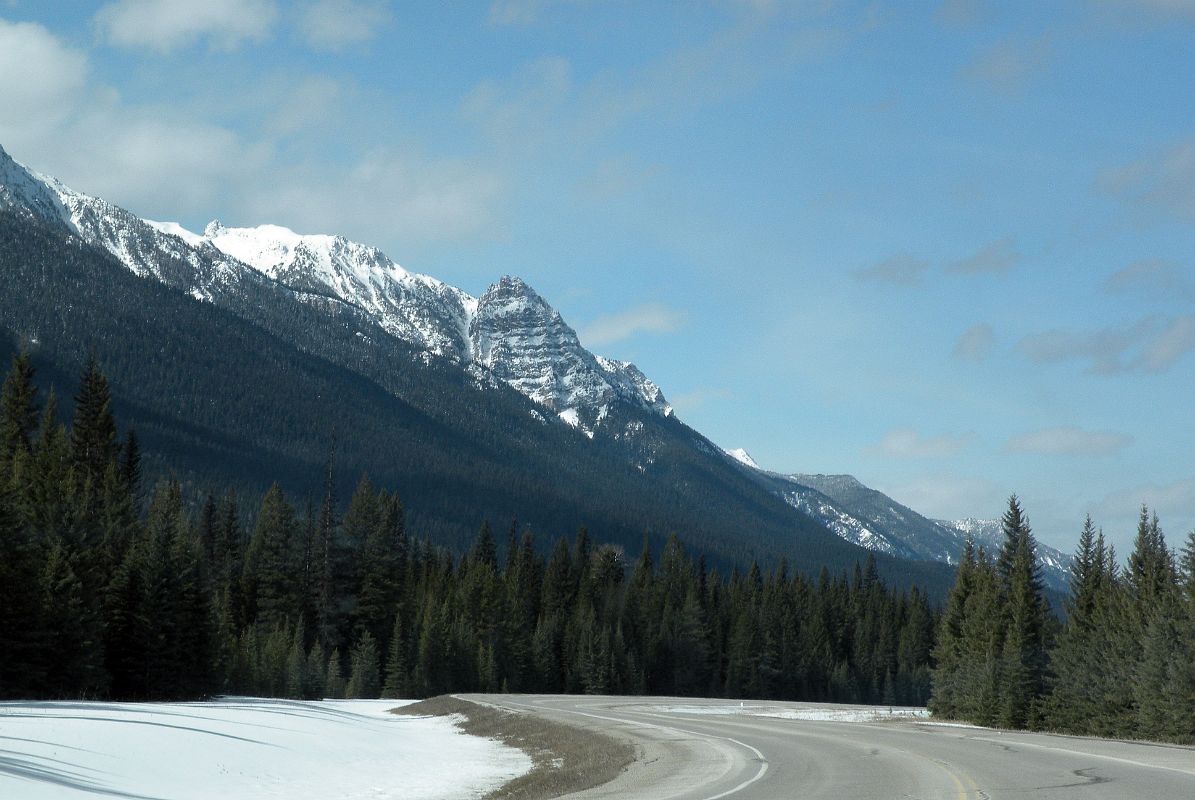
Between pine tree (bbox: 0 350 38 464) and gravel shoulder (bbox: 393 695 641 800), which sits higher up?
pine tree (bbox: 0 350 38 464)

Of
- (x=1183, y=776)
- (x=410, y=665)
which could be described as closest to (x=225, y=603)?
(x=410, y=665)

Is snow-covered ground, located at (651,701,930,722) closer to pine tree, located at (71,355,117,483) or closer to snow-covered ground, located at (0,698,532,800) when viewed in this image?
snow-covered ground, located at (0,698,532,800)

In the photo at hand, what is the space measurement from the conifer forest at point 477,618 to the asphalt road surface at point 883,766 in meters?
12.8

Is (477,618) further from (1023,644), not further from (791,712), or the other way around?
(1023,644)

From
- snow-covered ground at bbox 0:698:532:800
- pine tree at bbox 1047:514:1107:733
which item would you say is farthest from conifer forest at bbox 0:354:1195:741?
snow-covered ground at bbox 0:698:532:800

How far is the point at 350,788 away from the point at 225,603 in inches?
2698

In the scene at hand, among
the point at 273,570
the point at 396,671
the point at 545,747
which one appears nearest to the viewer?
the point at 545,747

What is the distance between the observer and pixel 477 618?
10844 cm

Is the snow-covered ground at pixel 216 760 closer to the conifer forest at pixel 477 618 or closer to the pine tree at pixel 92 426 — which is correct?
the conifer forest at pixel 477 618

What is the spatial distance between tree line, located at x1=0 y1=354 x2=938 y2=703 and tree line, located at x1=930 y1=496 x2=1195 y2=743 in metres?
41.4

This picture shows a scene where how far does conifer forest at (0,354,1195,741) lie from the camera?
48.6 metres

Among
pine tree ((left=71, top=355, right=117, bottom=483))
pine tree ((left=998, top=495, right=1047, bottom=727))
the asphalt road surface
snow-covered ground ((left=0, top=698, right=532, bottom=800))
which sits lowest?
snow-covered ground ((left=0, top=698, right=532, bottom=800))

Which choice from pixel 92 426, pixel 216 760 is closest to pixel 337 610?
pixel 92 426

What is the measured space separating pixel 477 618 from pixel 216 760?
8581 centimetres
